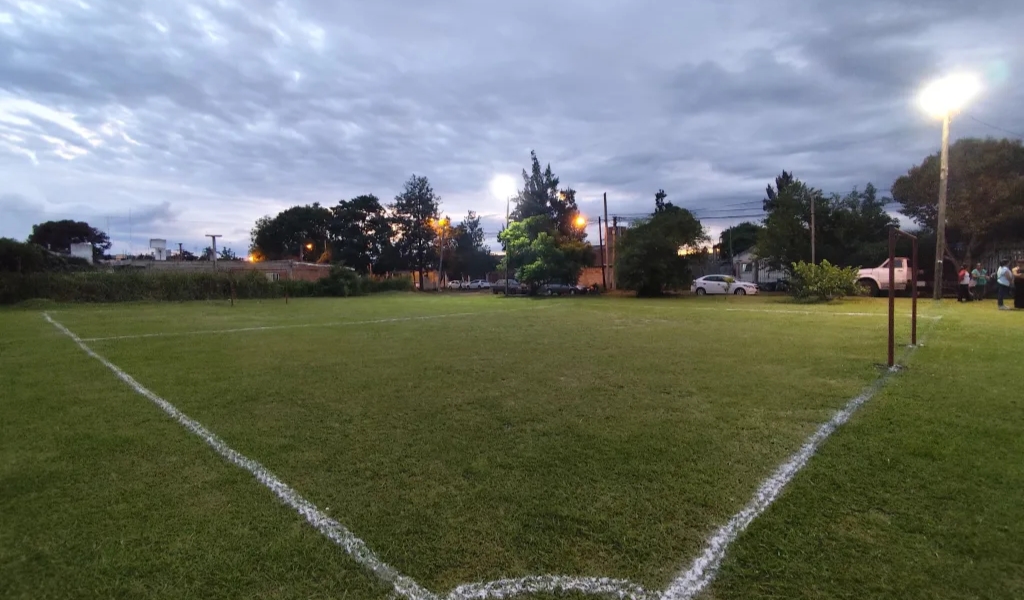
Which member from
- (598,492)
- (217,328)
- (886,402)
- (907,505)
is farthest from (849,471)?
(217,328)

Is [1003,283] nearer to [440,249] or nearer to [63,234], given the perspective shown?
[440,249]

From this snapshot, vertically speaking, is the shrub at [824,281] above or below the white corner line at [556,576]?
above

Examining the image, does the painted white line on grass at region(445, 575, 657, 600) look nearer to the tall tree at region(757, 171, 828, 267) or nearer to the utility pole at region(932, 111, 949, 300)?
the utility pole at region(932, 111, 949, 300)

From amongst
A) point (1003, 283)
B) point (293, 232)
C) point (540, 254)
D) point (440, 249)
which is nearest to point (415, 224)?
point (440, 249)

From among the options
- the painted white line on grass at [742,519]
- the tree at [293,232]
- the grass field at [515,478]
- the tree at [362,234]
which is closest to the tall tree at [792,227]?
the grass field at [515,478]

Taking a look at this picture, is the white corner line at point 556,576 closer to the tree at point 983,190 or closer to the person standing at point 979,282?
the person standing at point 979,282

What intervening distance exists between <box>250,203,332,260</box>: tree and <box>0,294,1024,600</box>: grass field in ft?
200

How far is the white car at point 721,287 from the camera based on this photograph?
1208 inches

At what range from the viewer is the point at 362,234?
59062 millimetres

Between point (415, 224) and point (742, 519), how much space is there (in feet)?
185

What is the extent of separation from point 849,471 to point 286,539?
362cm

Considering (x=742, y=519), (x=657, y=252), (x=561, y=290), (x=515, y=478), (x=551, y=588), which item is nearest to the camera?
(x=551, y=588)

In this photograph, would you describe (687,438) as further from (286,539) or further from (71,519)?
(71,519)

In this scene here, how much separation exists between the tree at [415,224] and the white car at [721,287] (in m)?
32.6
